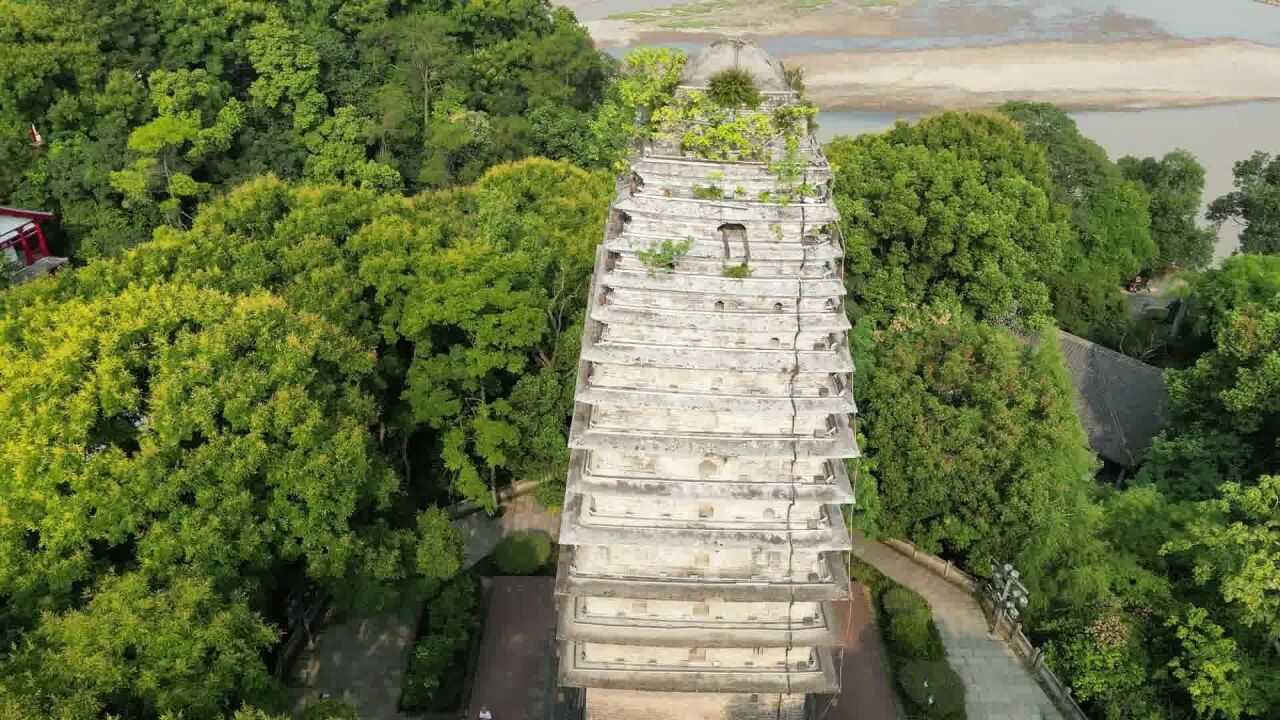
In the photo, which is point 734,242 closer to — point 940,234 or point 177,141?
point 940,234

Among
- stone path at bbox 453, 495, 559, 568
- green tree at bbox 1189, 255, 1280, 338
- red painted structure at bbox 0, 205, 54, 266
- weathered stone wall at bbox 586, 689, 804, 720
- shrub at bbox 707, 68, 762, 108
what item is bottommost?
stone path at bbox 453, 495, 559, 568

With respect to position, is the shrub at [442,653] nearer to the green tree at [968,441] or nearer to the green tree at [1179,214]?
the green tree at [968,441]

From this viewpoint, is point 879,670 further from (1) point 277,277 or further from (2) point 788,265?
(1) point 277,277

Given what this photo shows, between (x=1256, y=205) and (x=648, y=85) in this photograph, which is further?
(x=1256, y=205)

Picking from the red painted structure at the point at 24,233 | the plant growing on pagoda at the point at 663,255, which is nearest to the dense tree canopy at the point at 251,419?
the plant growing on pagoda at the point at 663,255

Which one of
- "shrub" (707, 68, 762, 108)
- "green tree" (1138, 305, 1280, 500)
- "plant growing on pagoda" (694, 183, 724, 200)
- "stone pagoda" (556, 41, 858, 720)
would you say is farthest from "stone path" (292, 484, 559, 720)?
"green tree" (1138, 305, 1280, 500)

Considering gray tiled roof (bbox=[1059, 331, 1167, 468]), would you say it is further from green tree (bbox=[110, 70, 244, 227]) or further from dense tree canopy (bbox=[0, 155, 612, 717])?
green tree (bbox=[110, 70, 244, 227])

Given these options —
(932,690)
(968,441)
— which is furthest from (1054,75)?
(932,690)
